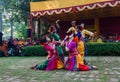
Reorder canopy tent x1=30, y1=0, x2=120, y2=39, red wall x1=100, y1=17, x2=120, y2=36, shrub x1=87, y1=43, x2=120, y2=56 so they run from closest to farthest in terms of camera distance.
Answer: canopy tent x1=30, y1=0, x2=120, y2=39
shrub x1=87, y1=43, x2=120, y2=56
red wall x1=100, y1=17, x2=120, y2=36

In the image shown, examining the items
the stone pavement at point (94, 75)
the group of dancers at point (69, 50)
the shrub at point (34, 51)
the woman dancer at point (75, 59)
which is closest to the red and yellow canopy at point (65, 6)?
the shrub at point (34, 51)

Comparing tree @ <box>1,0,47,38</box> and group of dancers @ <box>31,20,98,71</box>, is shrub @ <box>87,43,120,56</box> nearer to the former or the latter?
group of dancers @ <box>31,20,98,71</box>

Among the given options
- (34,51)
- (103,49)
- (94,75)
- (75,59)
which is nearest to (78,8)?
(103,49)

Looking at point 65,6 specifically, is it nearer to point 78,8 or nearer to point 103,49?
point 78,8

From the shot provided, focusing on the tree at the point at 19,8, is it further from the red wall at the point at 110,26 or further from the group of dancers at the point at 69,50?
the group of dancers at the point at 69,50

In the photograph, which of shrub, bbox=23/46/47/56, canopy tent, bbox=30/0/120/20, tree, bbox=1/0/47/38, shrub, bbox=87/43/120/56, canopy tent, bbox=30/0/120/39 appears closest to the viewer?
canopy tent, bbox=30/0/120/20

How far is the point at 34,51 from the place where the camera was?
866 inches

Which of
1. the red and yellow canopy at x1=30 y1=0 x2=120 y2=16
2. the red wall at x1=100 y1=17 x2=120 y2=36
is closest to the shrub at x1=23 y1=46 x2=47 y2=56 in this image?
the red and yellow canopy at x1=30 y1=0 x2=120 y2=16

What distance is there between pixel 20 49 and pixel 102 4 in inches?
276

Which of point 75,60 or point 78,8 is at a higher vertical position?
point 78,8

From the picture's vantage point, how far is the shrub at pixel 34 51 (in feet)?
71.2

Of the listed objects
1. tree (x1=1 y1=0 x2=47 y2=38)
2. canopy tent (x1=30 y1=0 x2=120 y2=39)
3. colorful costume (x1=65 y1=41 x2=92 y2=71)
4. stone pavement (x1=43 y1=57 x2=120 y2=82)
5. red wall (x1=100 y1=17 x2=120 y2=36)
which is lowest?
stone pavement (x1=43 y1=57 x2=120 y2=82)

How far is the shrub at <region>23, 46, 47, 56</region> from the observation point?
21688 millimetres

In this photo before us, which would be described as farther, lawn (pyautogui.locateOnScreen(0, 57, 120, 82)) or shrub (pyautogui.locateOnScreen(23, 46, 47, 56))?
shrub (pyautogui.locateOnScreen(23, 46, 47, 56))
